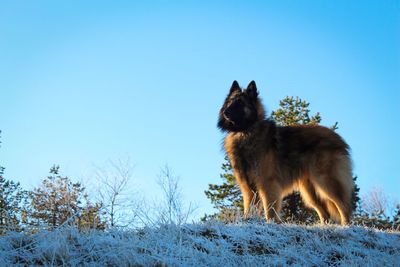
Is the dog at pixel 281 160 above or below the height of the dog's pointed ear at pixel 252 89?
below

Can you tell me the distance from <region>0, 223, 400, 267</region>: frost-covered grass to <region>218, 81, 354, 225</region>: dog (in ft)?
7.39

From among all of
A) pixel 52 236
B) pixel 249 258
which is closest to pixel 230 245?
pixel 249 258

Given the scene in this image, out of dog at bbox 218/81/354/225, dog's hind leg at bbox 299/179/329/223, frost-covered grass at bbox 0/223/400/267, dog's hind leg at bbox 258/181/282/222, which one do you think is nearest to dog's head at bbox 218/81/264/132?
dog at bbox 218/81/354/225

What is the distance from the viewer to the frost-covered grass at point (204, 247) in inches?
146

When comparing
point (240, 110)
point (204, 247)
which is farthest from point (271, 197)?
point (204, 247)

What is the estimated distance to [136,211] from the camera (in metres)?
4.87

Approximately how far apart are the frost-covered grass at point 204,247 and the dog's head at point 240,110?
3.14 m

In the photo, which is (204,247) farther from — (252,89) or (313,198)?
(252,89)

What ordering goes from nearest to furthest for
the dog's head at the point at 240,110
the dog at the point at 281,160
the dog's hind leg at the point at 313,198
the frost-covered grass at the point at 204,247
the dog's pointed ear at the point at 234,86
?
the frost-covered grass at the point at 204,247 < the dog at the point at 281,160 < the dog's head at the point at 240,110 < the dog's hind leg at the point at 313,198 < the dog's pointed ear at the point at 234,86

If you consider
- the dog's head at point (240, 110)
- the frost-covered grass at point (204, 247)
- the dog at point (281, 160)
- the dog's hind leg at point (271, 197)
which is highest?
the dog's head at point (240, 110)

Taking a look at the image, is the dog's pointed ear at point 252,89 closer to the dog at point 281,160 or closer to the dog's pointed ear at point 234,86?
the dog at point 281,160

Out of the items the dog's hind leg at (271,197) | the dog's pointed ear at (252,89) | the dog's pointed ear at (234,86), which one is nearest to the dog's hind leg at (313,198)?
the dog's hind leg at (271,197)

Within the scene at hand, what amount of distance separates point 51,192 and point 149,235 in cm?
1225

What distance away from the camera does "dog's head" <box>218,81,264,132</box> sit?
848 centimetres
